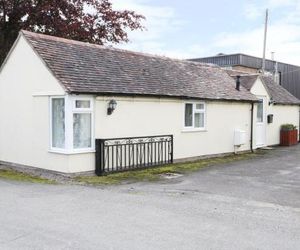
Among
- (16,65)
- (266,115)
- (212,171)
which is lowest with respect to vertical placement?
(212,171)

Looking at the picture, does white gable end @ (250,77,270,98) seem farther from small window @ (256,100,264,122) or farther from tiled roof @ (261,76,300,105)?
tiled roof @ (261,76,300,105)

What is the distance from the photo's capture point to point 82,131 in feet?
42.4

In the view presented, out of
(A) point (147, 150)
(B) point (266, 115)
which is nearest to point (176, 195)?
(A) point (147, 150)

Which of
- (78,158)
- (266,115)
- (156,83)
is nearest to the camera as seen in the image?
(78,158)

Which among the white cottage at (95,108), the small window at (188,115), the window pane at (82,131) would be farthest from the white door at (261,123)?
the window pane at (82,131)

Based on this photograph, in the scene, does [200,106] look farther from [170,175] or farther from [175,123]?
[170,175]

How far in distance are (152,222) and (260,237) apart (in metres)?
1.90

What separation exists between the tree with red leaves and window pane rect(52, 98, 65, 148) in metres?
9.40

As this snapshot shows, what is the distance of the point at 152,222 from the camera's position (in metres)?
7.53

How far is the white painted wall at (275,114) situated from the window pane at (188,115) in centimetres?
522

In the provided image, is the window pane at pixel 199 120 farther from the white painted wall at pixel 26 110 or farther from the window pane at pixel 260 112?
the white painted wall at pixel 26 110

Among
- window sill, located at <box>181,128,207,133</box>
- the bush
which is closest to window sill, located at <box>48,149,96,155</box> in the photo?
window sill, located at <box>181,128,207,133</box>

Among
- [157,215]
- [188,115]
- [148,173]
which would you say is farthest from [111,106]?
[157,215]

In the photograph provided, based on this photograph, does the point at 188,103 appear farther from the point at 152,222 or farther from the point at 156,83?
the point at 152,222
